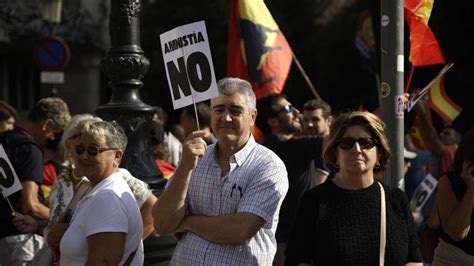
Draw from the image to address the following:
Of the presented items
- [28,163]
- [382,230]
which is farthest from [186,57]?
[28,163]

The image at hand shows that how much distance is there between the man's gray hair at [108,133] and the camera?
16.4 feet

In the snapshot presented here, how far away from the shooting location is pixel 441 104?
11.6m

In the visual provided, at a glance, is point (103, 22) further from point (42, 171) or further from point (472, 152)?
point (472, 152)

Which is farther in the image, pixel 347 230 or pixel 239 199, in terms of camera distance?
pixel 239 199

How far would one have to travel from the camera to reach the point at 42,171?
7.18 m

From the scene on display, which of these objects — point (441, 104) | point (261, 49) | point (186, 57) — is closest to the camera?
point (186, 57)

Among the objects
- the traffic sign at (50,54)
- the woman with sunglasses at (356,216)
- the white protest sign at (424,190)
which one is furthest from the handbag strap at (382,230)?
the traffic sign at (50,54)

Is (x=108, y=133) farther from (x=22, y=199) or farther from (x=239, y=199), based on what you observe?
(x=22, y=199)

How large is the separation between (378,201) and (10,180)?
3.07 meters

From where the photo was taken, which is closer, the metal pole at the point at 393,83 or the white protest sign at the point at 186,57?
the white protest sign at the point at 186,57

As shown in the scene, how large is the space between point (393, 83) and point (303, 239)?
54.2 inches

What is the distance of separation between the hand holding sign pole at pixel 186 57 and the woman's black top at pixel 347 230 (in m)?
0.96

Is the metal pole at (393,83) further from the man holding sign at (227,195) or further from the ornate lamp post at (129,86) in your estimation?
the ornate lamp post at (129,86)

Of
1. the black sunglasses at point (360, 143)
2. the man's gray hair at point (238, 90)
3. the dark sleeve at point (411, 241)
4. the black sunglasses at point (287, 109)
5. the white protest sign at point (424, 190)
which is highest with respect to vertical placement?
the man's gray hair at point (238, 90)
